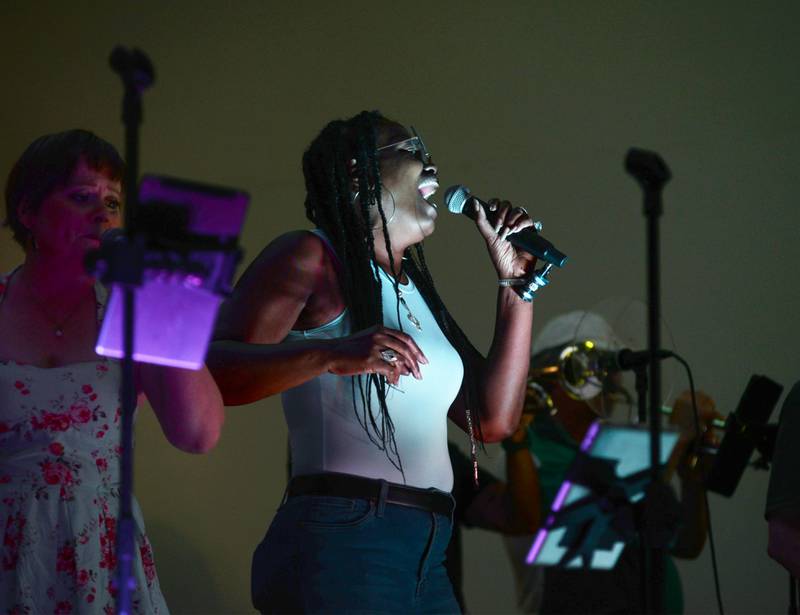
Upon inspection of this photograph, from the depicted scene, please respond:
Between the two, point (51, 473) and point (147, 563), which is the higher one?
point (51, 473)

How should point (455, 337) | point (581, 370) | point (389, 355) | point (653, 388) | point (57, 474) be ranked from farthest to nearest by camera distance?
point (581, 370)
point (455, 337)
point (653, 388)
point (57, 474)
point (389, 355)

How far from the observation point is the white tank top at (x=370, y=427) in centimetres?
173

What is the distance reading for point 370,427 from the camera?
68.6 inches

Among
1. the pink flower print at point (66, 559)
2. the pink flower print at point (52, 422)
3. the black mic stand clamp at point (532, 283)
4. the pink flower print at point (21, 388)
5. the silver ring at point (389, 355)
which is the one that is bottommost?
the pink flower print at point (66, 559)

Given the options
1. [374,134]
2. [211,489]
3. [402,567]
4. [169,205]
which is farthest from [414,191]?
[211,489]

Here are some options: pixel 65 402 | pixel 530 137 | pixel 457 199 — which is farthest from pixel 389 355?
pixel 530 137

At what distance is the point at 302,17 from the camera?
13.2 feet

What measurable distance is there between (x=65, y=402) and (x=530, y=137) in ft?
8.44

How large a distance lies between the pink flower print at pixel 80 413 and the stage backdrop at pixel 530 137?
223cm

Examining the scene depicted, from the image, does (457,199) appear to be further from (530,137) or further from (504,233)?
(530,137)

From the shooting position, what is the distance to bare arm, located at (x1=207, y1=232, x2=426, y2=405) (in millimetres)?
1595

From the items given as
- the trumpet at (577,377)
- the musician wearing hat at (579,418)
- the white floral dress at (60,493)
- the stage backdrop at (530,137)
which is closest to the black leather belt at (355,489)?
the white floral dress at (60,493)

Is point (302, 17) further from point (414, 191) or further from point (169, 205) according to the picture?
point (169, 205)

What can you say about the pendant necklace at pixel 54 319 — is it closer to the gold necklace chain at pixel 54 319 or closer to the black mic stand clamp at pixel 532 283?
the gold necklace chain at pixel 54 319
